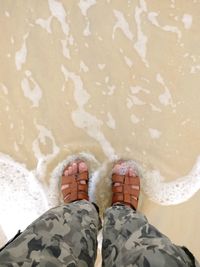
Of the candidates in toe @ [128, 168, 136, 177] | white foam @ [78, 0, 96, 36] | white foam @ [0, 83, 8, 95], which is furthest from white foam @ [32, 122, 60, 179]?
white foam @ [78, 0, 96, 36]

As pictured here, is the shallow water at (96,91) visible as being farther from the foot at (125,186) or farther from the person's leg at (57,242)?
the person's leg at (57,242)

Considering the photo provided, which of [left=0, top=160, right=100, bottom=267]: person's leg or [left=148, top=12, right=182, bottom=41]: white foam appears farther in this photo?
[left=148, top=12, right=182, bottom=41]: white foam

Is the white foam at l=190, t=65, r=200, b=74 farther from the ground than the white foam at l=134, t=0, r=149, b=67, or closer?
closer

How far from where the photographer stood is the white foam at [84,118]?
124cm

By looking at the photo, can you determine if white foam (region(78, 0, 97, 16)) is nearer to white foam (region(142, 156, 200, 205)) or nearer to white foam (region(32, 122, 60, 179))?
white foam (region(32, 122, 60, 179))

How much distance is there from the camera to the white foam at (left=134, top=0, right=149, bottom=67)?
4.09 feet

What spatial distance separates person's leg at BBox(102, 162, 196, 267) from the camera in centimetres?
67

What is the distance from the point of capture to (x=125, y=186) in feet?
4.00

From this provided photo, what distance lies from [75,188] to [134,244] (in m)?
0.48

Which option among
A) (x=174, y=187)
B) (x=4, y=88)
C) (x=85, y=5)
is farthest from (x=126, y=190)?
(x=85, y=5)

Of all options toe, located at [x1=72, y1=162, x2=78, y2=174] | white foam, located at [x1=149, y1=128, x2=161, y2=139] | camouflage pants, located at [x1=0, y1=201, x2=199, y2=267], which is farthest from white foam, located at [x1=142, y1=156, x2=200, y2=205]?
camouflage pants, located at [x1=0, y1=201, x2=199, y2=267]

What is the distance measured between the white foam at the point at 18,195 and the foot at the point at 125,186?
0.81ft

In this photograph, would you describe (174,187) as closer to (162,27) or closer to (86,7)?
(162,27)

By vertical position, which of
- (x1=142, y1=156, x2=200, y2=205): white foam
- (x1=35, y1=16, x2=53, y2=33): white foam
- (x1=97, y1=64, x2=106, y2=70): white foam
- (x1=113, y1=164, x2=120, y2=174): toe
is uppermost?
(x1=35, y1=16, x2=53, y2=33): white foam
